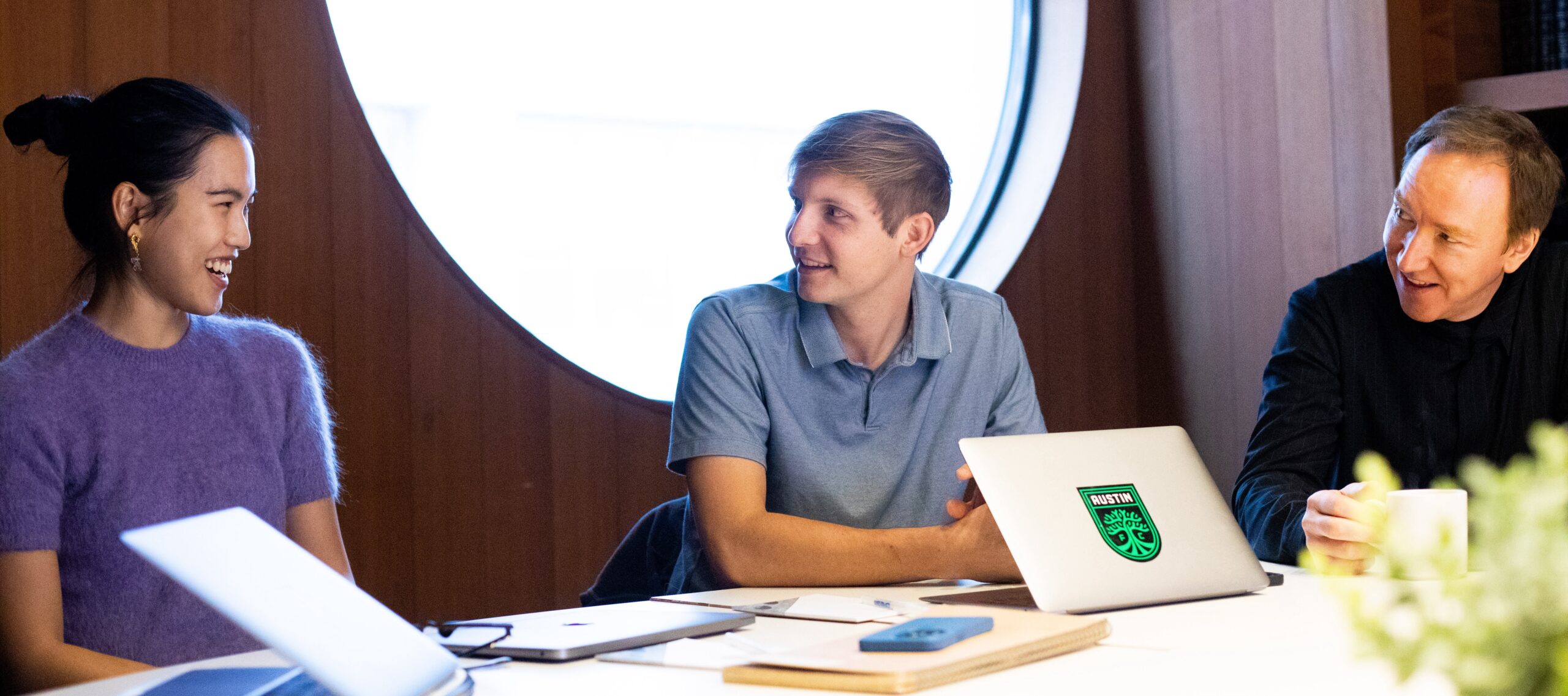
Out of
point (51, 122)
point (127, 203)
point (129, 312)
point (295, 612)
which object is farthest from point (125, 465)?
point (295, 612)

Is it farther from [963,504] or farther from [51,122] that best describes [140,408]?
[963,504]

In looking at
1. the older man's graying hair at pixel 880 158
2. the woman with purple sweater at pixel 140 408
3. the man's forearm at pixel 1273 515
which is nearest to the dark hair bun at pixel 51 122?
the woman with purple sweater at pixel 140 408

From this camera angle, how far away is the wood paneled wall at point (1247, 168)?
8.85ft

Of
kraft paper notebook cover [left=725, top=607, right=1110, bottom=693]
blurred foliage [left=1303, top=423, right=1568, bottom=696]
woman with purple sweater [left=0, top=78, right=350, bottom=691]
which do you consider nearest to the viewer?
blurred foliage [left=1303, top=423, right=1568, bottom=696]

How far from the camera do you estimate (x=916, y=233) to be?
206 centimetres

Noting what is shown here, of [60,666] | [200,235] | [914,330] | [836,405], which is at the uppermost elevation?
[200,235]

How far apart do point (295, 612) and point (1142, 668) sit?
640mm

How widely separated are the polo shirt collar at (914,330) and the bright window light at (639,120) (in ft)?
2.45

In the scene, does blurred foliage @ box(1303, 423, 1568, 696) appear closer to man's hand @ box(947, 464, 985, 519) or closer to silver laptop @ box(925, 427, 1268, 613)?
silver laptop @ box(925, 427, 1268, 613)

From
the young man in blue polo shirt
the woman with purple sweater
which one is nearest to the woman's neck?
the woman with purple sweater

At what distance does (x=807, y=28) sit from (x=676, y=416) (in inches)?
181

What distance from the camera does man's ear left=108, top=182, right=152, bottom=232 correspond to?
1585mm

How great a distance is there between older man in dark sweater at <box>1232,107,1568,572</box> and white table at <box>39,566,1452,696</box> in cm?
63

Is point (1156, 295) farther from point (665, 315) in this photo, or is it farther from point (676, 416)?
point (665, 315)
